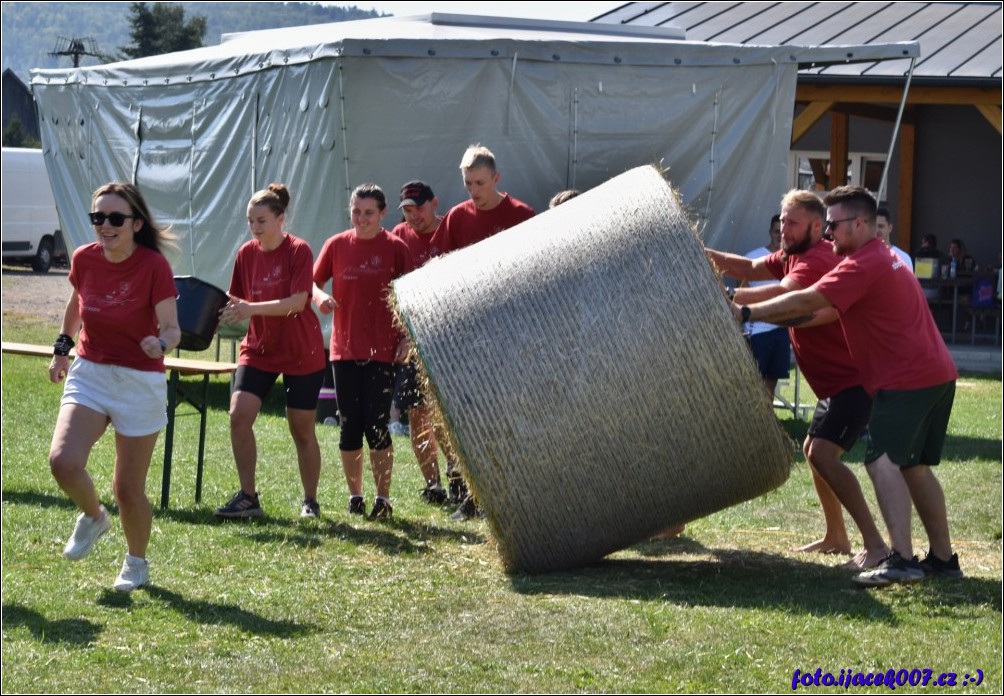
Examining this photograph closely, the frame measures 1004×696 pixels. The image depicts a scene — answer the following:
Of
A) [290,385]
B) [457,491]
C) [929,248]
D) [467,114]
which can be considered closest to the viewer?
[290,385]

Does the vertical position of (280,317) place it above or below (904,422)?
above

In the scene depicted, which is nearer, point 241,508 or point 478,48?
point 241,508

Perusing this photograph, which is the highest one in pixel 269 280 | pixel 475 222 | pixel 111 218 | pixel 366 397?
pixel 111 218

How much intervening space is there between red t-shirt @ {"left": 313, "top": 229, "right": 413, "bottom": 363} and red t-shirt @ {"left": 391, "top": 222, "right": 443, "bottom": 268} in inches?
12.1

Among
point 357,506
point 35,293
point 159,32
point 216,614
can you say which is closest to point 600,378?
point 216,614

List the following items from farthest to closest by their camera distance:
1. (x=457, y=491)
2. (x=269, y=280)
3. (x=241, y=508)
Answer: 1. (x=457, y=491)
2. (x=241, y=508)
3. (x=269, y=280)

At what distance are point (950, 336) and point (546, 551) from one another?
13770 millimetres

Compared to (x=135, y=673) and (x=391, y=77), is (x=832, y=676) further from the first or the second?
(x=391, y=77)

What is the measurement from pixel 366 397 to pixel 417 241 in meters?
1.07

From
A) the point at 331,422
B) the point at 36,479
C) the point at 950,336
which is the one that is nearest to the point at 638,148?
the point at 331,422

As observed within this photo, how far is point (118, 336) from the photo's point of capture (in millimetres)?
6207

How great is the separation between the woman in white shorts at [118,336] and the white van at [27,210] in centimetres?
2472

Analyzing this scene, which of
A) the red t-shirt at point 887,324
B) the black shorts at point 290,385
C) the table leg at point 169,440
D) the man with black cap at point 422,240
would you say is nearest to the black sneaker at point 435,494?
the man with black cap at point 422,240

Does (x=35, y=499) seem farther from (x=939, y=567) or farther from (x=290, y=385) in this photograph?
(x=939, y=567)
